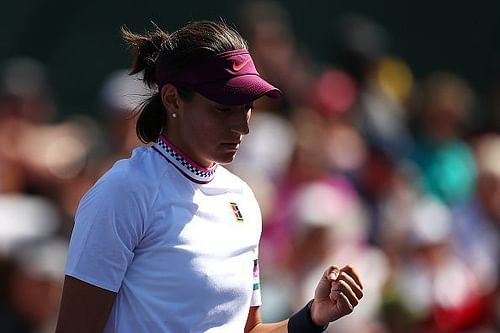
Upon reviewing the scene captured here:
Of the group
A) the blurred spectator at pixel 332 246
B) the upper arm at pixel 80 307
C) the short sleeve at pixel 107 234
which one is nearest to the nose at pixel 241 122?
the short sleeve at pixel 107 234

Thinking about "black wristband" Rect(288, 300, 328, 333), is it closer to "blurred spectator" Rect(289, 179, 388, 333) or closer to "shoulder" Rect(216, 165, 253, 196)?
"shoulder" Rect(216, 165, 253, 196)

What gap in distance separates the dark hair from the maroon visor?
0.08 ft

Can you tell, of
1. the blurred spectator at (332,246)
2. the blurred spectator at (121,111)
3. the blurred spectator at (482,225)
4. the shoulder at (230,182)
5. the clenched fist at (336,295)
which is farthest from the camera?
the blurred spectator at (482,225)

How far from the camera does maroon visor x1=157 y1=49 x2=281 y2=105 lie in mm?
3350

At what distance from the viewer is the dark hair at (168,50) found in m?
3.38

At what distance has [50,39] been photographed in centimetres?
901

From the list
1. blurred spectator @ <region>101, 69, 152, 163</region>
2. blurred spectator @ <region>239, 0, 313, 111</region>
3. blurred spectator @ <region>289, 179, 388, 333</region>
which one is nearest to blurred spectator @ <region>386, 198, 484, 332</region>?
blurred spectator @ <region>289, 179, 388, 333</region>

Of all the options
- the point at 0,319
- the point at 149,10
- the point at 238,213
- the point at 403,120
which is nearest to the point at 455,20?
the point at 403,120

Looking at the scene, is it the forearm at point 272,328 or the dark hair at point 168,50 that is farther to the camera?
the forearm at point 272,328

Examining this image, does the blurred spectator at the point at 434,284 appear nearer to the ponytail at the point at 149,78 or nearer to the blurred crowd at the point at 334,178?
the blurred crowd at the point at 334,178

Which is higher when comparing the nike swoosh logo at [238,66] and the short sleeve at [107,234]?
the nike swoosh logo at [238,66]

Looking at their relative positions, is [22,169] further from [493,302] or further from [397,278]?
[493,302]

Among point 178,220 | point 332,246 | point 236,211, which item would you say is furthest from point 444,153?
point 178,220

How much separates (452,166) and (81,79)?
2818 millimetres
